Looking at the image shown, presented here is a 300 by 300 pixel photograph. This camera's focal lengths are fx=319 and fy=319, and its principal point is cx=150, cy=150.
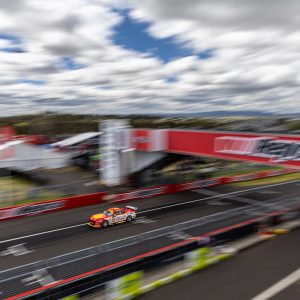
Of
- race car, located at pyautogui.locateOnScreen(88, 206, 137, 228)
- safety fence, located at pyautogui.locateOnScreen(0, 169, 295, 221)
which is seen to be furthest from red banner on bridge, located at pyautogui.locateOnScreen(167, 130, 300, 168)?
race car, located at pyautogui.locateOnScreen(88, 206, 137, 228)

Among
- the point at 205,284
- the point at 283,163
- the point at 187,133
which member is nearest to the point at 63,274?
the point at 205,284

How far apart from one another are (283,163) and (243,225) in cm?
595

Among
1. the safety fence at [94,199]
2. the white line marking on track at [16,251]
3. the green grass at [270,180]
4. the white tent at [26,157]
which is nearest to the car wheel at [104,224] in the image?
the white line marking on track at [16,251]

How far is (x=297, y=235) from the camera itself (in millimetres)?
15742

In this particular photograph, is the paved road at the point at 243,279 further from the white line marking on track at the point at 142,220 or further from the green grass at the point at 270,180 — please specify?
the green grass at the point at 270,180

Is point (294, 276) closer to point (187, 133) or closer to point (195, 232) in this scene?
point (195, 232)

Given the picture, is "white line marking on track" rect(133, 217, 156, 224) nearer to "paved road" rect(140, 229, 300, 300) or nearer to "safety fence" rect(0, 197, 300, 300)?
"safety fence" rect(0, 197, 300, 300)

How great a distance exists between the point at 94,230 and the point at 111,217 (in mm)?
1214

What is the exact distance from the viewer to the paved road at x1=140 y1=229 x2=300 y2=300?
32.5 feet

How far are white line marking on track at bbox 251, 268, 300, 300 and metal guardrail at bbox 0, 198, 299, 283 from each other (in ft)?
10.8

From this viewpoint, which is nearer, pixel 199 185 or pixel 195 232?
pixel 195 232

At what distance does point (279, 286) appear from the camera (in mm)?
10477

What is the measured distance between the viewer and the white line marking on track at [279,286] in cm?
982

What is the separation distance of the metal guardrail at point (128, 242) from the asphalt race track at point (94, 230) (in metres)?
0.12
